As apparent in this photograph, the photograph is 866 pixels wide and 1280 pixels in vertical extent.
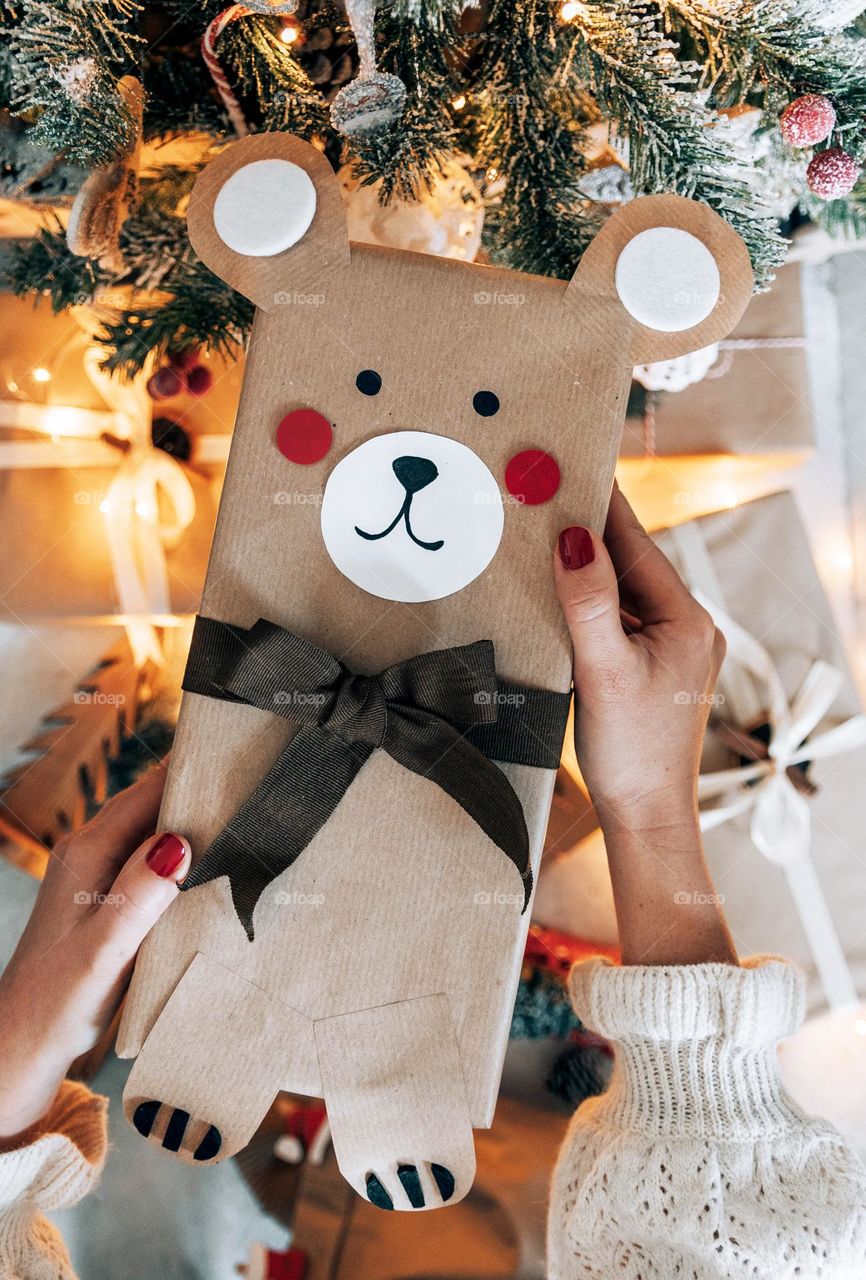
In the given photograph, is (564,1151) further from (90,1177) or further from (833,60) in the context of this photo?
(833,60)

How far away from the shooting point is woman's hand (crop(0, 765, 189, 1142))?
28.6 inches

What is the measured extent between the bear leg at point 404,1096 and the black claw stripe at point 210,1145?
0.09 meters

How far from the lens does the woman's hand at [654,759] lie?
768mm

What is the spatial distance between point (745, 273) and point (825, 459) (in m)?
0.64

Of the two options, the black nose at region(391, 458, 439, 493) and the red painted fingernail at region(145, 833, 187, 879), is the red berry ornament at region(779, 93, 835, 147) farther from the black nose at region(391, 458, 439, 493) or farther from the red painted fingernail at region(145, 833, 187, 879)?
the red painted fingernail at region(145, 833, 187, 879)

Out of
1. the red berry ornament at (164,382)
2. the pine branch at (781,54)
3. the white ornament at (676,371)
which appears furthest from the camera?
the red berry ornament at (164,382)

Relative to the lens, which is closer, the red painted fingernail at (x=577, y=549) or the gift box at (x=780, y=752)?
the red painted fingernail at (x=577, y=549)

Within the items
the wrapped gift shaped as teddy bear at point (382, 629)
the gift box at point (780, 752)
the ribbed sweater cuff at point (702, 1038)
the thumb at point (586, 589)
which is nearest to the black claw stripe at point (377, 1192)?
the wrapped gift shaped as teddy bear at point (382, 629)

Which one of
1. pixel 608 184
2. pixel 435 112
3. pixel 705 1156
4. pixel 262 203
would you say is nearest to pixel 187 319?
pixel 262 203

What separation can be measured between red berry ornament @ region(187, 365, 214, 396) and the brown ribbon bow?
23.4 inches

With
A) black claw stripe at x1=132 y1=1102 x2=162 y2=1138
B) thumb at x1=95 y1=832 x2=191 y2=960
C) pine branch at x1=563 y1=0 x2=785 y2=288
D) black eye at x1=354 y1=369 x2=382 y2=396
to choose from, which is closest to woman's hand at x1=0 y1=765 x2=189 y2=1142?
thumb at x1=95 y1=832 x2=191 y2=960

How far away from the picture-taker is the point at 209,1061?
0.66 meters

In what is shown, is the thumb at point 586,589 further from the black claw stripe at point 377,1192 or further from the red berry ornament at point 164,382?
the red berry ornament at point 164,382

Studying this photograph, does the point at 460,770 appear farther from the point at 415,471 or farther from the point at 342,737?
the point at 415,471
